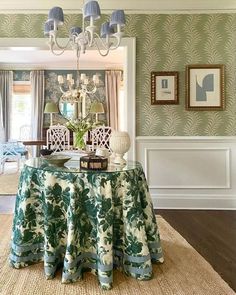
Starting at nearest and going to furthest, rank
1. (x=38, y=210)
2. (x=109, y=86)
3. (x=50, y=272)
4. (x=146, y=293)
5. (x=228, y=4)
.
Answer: (x=146, y=293), (x=50, y=272), (x=38, y=210), (x=228, y=4), (x=109, y=86)

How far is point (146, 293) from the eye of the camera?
5.88 ft

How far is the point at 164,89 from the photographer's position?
12.6 feet

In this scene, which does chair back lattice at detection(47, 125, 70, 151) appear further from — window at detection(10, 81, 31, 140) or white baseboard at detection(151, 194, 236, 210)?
window at detection(10, 81, 31, 140)

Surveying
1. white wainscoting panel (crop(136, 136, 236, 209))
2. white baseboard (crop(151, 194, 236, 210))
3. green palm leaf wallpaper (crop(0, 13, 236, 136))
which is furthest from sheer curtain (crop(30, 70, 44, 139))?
white baseboard (crop(151, 194, 236, 210))

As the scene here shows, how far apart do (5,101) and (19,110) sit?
46cm

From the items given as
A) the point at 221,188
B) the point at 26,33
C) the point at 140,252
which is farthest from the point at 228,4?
the point at 140,252

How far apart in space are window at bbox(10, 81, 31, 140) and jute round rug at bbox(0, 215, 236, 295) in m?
6.63

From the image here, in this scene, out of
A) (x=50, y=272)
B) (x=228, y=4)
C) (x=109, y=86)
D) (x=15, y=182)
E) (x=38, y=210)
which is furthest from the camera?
(x=109, y=86)

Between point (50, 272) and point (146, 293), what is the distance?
643mm

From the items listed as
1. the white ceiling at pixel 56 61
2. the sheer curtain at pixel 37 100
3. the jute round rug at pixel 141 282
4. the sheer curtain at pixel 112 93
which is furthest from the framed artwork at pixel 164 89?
the sheer curtain at pixel 37 100

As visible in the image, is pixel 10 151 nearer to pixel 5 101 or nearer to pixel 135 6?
pixel 5 101

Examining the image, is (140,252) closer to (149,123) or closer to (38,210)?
(38,210)

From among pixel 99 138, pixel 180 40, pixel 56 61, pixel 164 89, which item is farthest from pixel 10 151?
pixel 180 40

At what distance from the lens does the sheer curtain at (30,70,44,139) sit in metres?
8.12
